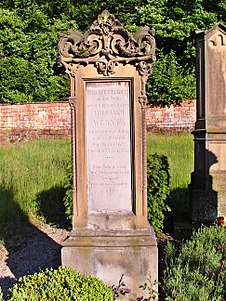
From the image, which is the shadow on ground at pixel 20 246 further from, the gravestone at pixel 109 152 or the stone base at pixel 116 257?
the gravestone at pixel 109 152

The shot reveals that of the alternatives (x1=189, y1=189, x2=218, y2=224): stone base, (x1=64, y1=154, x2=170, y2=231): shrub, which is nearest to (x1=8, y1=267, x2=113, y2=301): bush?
(x1=64, y1=154, x2=170, y2=231): shrub

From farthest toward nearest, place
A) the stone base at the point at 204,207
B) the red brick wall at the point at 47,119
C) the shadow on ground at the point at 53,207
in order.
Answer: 1. the red brick wall at the point at 47,119
2. the shadow on ground at the point at 53,207
3. the stone base at the point at 204,207

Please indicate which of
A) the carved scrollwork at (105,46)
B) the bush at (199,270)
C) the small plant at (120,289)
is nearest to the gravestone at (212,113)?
the bush at (199,270)

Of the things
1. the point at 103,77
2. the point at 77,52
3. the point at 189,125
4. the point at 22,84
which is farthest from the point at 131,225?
the point at 22,84

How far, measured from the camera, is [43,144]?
1653 centimetres

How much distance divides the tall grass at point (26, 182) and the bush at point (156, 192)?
2.44 m

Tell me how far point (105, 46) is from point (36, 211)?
14.7 feet

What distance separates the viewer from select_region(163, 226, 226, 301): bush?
374 cm

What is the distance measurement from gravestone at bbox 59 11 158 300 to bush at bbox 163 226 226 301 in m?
0.35

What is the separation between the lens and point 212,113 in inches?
277

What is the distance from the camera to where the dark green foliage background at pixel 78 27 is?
63.5 feet

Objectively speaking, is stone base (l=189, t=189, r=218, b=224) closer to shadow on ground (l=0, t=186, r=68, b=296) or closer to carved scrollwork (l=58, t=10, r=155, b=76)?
shadow on ground (l=0, t=186, r=68, b=296)

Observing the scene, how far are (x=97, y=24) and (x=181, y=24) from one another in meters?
16.2

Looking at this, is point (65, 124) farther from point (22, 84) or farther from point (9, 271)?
point (9, 271)
